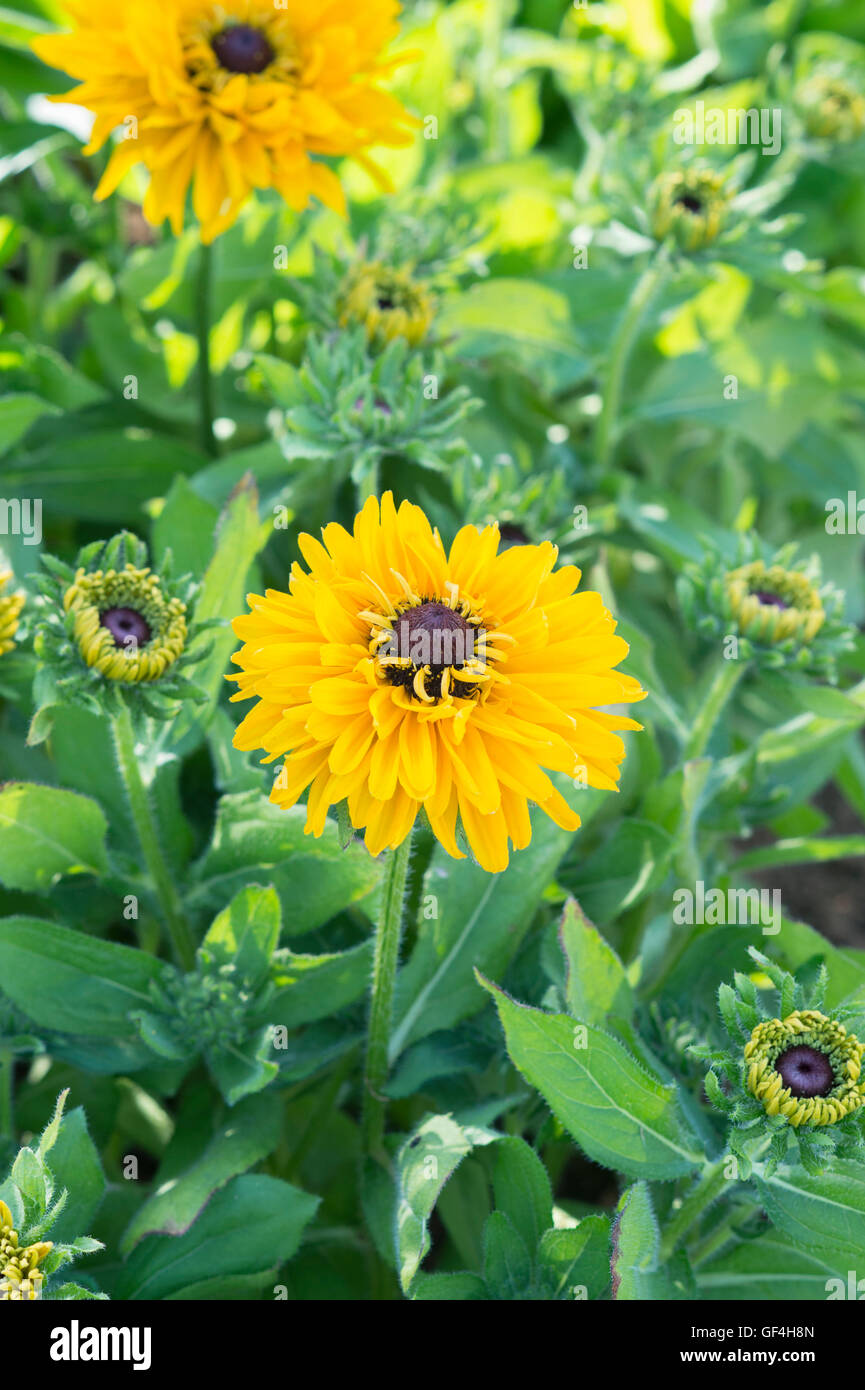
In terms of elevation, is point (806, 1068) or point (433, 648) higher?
point (433, 648)

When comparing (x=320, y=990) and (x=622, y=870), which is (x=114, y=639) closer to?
(x=320, y=990)

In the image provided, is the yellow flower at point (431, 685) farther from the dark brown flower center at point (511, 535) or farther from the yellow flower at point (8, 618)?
the dark brown flower center at point (511, 535)

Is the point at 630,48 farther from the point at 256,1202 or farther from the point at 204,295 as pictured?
the point at 256,1202

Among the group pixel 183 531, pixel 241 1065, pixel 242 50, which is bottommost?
pixel 241 1065

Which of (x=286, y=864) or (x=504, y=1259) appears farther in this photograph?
(x=286, y=864)

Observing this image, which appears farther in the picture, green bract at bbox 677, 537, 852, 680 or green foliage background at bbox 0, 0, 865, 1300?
green bract at bbox 677, 537, 852, 680

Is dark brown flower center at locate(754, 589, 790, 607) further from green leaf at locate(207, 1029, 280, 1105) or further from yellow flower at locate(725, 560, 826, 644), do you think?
green leaf at locate(207, 1029, 280, 1105)

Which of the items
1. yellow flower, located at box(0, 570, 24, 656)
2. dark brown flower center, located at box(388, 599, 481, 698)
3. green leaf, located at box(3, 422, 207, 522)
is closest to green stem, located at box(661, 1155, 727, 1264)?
dark brown flower center, located at box(388, 599, 481, 698)

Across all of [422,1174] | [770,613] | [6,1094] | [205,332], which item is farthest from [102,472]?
[422,1174]

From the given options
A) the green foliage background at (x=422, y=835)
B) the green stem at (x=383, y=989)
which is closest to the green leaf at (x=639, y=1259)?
the green foliage background at (x=422, y=835)
